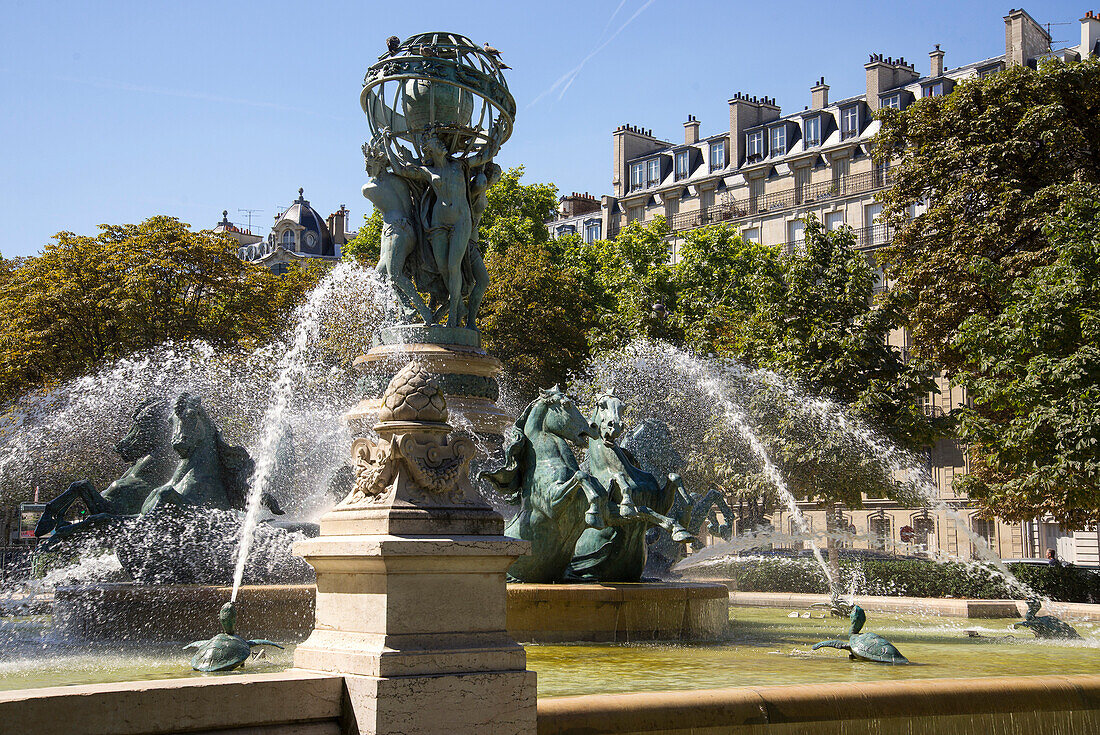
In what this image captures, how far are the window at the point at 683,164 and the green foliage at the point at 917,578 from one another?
47127 millimetres

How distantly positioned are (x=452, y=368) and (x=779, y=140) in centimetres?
5328

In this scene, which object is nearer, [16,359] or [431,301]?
[431,301]

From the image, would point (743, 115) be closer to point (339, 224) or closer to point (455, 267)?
point (339, 224)

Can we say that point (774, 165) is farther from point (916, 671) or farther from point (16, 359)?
point (916, 671)

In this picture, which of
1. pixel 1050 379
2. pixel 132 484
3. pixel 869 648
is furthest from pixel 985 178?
pixel 132 484

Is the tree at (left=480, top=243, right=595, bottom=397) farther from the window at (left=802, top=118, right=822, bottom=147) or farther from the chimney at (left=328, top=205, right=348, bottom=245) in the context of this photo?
the chimney at (left=328, top=205, right=348, bottom=245)

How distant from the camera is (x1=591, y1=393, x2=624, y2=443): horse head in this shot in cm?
1070

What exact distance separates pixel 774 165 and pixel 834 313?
3590 centimetres

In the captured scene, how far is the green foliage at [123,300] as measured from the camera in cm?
3291

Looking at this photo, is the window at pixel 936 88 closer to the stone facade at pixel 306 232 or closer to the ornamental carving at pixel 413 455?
the stone facade at pixel 306 232

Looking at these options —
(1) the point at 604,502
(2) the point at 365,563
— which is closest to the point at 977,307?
(1) the point at 604,502

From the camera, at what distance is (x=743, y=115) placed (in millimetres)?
66625

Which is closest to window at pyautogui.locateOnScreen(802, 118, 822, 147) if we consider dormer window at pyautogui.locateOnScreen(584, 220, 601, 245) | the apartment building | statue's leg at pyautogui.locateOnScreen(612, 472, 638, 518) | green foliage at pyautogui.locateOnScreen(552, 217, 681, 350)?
the apartment building

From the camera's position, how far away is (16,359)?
32438mm
